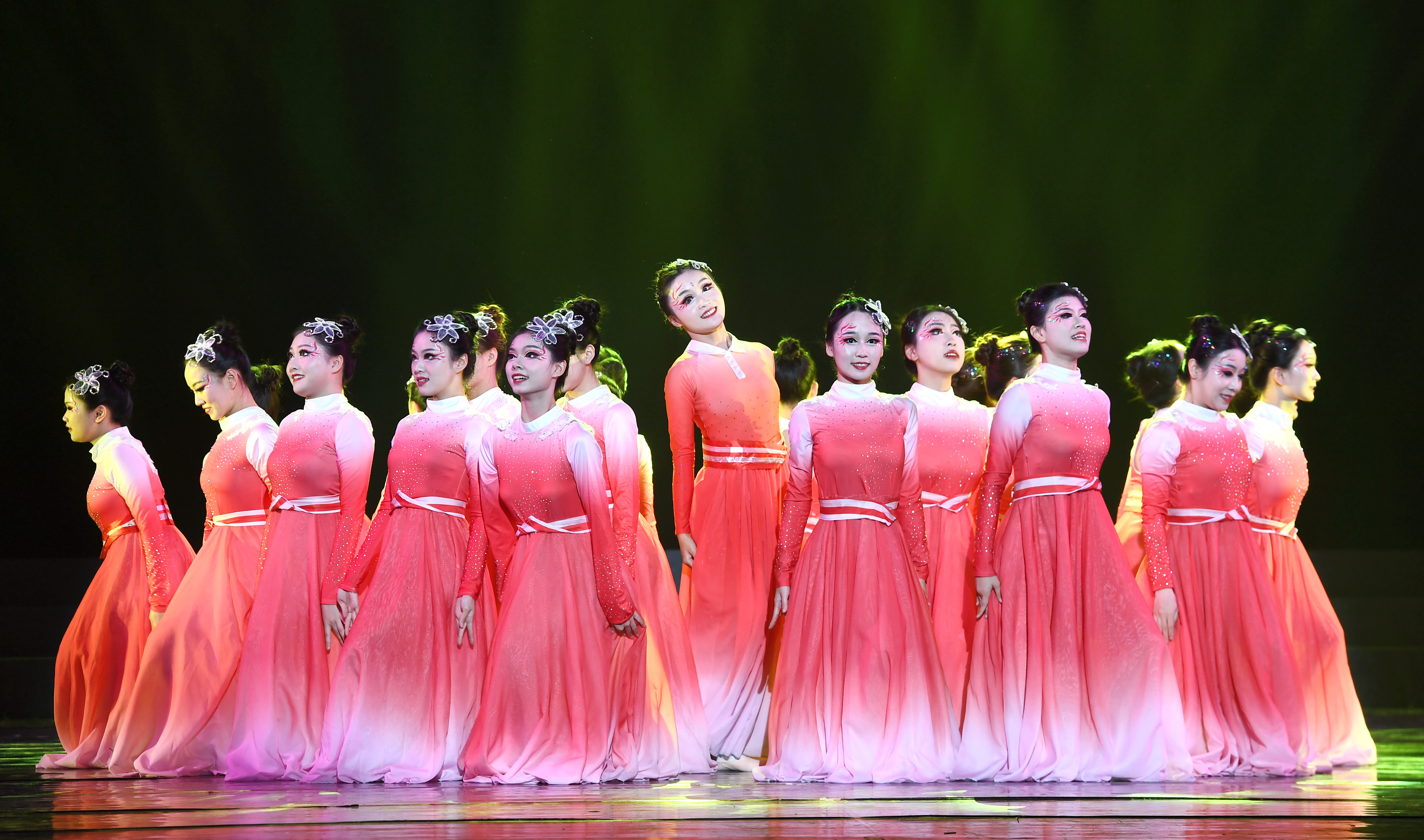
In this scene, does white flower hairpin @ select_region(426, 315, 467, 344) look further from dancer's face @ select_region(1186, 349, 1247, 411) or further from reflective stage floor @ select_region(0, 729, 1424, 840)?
dancer's face @ select_region(1186, 349, 1247, 411)

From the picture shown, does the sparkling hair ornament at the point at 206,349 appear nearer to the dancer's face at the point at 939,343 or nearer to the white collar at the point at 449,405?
the white collar at the point at 449,405

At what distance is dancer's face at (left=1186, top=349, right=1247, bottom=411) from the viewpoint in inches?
154

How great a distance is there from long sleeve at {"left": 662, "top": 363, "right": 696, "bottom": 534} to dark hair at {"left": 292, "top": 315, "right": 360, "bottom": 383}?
990mm

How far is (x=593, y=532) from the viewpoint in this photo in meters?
3.49

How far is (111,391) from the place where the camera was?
4461 millimetres

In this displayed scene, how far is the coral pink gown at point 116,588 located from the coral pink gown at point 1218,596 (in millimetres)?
3109

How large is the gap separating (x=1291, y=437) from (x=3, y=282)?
5770 millimetres

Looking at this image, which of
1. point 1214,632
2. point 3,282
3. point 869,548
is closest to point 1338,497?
point 1214,632

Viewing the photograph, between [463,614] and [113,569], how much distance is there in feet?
5.04

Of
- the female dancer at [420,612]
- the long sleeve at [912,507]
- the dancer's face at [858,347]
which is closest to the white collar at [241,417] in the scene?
the female dancer at [420,612]

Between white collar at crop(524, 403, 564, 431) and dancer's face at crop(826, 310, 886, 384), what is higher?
dancer's face at crop(826, 310, 886, 384)

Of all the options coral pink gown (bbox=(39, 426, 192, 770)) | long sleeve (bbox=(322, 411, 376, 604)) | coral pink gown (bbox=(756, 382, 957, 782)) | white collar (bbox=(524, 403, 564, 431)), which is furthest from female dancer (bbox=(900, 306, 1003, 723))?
coral pink gown (bbox=(39, 426, 192, 770))

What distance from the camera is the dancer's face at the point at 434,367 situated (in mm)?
3766

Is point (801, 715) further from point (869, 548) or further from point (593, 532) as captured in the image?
point (593, 532)
